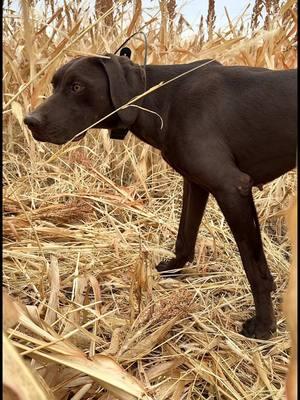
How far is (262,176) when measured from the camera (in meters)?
1.89

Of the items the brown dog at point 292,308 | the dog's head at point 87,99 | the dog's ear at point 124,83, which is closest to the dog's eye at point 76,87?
the dog's head at point 87,99

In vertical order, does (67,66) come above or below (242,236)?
above

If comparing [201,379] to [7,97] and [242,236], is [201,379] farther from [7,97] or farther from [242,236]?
[7,97]

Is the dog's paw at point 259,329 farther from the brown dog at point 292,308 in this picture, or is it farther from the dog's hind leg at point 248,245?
the brown dog at point 292,308

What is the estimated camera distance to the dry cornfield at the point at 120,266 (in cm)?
121

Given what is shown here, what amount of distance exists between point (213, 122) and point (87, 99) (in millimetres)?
448

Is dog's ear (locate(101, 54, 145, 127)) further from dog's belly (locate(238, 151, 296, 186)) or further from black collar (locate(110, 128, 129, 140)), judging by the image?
dog's belly (locate(238, 151, 296, 186))

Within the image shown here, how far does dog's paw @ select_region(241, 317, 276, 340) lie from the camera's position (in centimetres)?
176

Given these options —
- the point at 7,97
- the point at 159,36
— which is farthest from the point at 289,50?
the point at 7,97

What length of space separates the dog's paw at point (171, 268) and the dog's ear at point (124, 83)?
1.95ft

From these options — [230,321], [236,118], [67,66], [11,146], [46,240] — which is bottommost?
[230,321]

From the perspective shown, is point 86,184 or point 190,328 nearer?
point 190,328

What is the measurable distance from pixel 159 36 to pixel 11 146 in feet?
3.31

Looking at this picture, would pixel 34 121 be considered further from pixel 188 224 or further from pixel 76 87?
pixel 188 224
